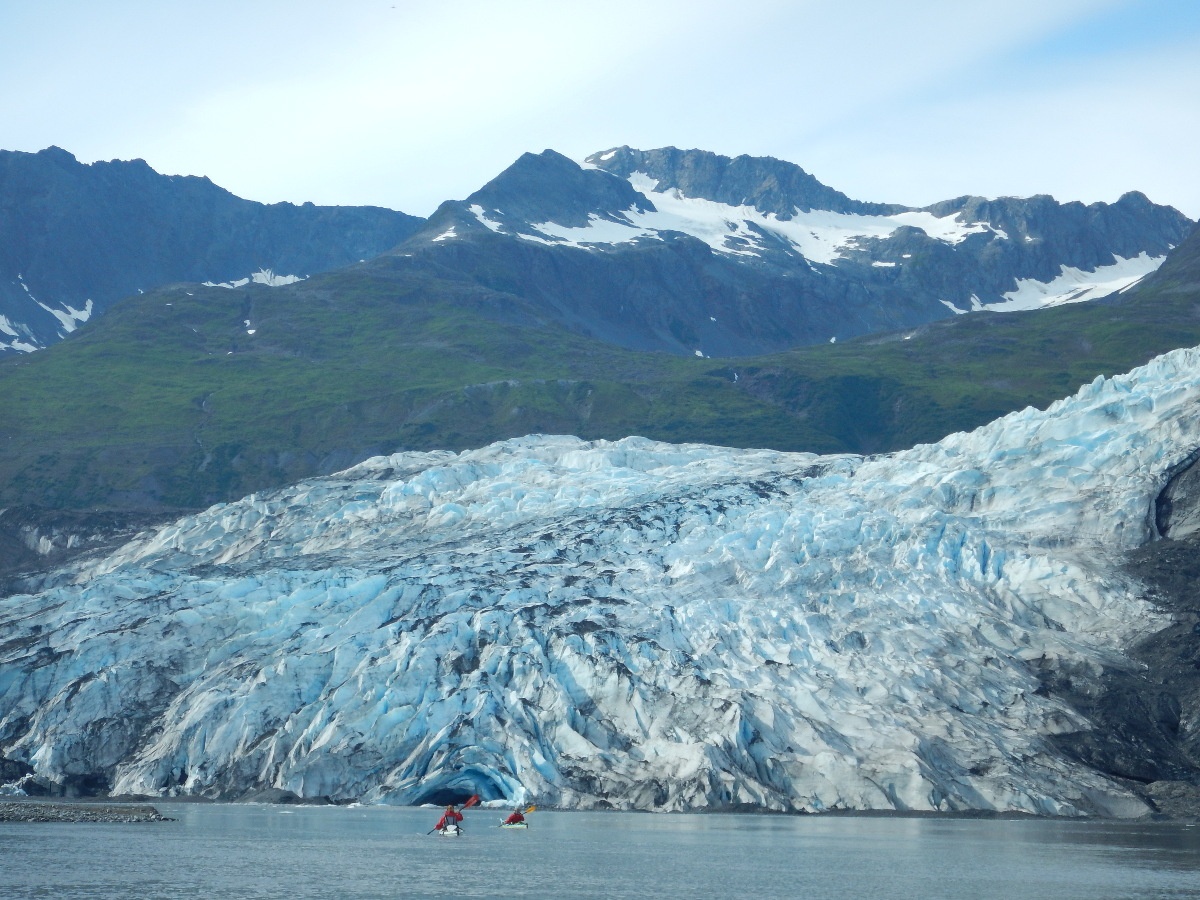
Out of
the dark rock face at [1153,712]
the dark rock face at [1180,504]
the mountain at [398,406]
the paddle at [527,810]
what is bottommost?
the paddle at [527,810]

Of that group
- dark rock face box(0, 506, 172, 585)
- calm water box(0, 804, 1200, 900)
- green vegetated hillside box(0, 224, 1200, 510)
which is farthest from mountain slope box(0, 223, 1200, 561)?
calm water box(0, 804, 1200, 900)

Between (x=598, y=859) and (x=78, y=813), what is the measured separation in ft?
75.8

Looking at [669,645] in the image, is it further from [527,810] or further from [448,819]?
[448,819]

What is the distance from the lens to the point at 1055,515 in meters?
73.8

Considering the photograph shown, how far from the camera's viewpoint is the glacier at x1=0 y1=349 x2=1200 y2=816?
196 feet

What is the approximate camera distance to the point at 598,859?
45.9 m

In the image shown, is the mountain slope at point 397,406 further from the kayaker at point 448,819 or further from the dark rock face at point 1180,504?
the kayaker at point 448,819

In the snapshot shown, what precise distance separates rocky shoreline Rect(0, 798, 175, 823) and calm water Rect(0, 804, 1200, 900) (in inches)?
52.2

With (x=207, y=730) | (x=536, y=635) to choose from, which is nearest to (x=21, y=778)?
(x=207, y=730)

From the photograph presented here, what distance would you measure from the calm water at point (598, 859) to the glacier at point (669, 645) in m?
2.29

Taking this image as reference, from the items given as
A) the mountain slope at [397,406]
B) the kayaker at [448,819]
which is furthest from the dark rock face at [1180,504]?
the mountain slope at [397,406]

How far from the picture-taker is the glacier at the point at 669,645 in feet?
196

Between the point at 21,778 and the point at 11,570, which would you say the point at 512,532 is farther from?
the point at 11,570

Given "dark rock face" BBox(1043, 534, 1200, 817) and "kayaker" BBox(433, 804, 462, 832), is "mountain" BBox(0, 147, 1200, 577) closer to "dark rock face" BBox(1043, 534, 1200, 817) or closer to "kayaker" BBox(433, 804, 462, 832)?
"kayaker" BBox(433, 804, 462, 832)
